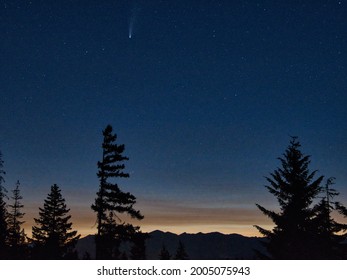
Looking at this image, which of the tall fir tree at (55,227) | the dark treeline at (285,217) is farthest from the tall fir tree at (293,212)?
the tall fir tree at (55,227)

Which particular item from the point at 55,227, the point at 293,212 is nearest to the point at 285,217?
the point at 293,212

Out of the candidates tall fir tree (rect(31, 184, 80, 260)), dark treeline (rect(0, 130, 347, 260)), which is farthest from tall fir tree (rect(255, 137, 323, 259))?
tall fir tree (rect(31, 184, 80, 260))

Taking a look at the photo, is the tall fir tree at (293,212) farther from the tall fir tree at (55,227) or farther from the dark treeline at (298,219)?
the tall fir tree at (55,227)

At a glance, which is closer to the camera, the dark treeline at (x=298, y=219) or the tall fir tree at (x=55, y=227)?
the dark treeline at (x=298, y=219)

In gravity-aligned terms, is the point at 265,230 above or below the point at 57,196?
below

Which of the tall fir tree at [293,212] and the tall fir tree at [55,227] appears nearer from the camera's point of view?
the tall fir tree at [293,212]

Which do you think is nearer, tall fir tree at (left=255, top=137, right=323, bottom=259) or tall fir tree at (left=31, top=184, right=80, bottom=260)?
tall fir tree at (left=255, top=137, right=323, bottom=259)

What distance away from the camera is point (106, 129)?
2723 centimetres

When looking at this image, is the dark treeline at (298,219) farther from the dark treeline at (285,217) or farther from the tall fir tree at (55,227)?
the tall fir tree at (55,227)

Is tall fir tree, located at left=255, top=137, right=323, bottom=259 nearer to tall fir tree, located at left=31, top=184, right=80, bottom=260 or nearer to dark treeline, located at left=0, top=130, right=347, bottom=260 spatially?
dark treeline, located at left=0, top=130, right=347, bottom=260

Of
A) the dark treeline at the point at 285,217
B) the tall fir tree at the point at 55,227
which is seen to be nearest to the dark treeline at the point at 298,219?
the dark treeline at the point at 285,217
